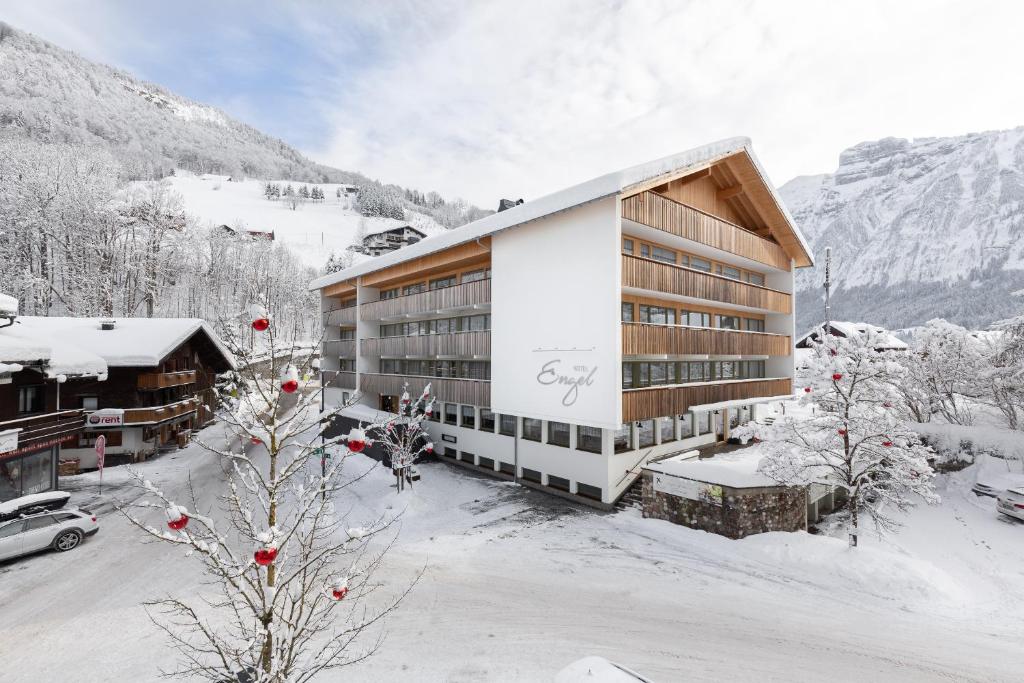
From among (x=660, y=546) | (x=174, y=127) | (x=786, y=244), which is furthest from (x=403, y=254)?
(x=174, y=127)

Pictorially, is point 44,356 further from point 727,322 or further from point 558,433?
point 727,322

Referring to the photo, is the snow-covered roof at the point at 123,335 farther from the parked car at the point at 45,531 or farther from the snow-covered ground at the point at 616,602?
the snow-covered ground at the point at 616,602

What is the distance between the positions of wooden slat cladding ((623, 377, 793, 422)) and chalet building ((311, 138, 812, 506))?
0.08 m

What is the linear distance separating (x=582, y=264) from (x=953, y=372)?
25673 mm

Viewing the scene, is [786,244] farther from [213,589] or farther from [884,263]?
[884,263]

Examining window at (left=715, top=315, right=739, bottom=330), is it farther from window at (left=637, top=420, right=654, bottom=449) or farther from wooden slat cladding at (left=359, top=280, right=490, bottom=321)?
wooden slat cladding at (left=359, top=280, right=490, bottom=321)

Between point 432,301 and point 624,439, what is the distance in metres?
12.4

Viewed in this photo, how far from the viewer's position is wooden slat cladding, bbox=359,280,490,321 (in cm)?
2239

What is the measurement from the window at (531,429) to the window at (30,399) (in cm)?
2161

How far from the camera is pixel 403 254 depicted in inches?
1029

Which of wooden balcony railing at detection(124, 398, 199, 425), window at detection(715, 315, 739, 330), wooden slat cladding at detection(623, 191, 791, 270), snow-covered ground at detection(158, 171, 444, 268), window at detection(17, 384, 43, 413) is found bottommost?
wooden balcony railing at detection(124, 398, 199, 425)

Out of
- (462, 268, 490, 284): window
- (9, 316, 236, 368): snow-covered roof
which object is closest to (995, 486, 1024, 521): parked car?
(462, 268, 490, 284): window

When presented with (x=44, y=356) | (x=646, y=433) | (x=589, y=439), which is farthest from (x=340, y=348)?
(x=646, y=433)

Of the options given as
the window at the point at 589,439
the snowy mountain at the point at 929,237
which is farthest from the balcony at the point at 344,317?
the snowy mountain at the point at 929,237
